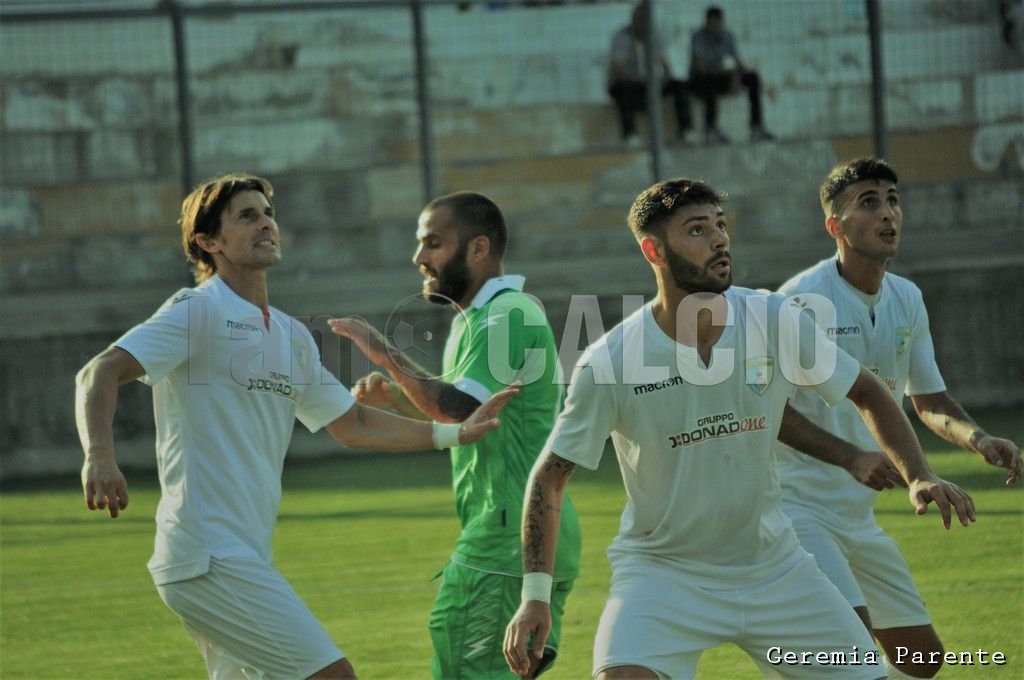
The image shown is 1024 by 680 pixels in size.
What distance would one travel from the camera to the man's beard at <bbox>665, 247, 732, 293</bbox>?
209 inches

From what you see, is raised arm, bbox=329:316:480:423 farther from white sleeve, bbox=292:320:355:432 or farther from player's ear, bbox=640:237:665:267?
player's ear, bbox=640:237:665:267

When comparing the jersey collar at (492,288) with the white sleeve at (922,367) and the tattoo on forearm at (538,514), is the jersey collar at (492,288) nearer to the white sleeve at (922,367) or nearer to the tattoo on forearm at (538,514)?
the tattoo on forearm at (538,514)

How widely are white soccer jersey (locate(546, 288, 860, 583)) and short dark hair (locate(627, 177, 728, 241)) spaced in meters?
0.35

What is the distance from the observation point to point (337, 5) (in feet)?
56.8

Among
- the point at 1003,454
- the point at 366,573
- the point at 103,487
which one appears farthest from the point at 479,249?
the point at 366,573

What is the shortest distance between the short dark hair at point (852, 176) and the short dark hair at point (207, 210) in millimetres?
2642

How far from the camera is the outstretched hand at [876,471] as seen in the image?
5.26 meters

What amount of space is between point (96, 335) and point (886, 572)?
11.3 metres

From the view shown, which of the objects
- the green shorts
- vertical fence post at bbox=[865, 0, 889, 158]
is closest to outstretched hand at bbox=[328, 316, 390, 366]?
the green shorts

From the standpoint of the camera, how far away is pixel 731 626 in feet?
16.8

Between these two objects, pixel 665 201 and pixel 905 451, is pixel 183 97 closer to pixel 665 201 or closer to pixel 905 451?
pixel 665 201

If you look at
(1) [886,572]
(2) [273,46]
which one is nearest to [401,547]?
(1) [886,572]

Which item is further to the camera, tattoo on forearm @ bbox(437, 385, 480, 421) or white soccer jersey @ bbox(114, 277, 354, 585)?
tattoo on forearm @ bbox(437, 385, 480, 421)

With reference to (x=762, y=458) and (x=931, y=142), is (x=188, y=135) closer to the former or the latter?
(x=931, y=142)
